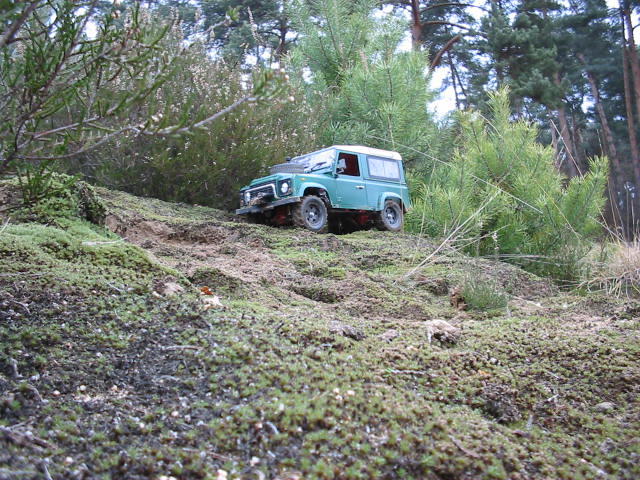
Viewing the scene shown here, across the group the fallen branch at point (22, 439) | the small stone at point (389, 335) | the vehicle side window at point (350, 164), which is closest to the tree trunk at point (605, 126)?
the vehicle side window at point (350, 164)

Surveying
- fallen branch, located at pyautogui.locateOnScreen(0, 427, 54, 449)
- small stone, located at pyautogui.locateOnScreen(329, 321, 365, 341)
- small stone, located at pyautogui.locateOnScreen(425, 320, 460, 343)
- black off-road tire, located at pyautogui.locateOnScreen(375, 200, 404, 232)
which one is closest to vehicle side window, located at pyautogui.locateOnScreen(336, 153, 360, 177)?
black off-road tire, located at pyautogui.locateOnScreen(375, 200, 404, 232)

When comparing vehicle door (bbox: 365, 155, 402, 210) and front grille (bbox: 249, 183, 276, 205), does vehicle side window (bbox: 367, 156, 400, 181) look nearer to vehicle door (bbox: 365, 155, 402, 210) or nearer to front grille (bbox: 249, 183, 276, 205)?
vehicle door (bbox: 365, 155, 402, 210)

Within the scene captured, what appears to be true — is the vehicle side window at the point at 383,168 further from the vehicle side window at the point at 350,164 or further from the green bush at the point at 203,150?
the green bush at the point at 203,150

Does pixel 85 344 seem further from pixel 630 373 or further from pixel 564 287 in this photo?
pixel 564 287

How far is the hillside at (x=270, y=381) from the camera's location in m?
1.97

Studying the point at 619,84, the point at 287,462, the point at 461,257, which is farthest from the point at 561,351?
the point at 619,84

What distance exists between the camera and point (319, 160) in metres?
9.97

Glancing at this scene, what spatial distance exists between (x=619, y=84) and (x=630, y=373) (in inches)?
983

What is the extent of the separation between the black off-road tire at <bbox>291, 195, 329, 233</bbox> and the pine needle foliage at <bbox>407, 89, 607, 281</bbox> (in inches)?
60.7

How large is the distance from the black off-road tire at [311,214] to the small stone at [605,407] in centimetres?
646

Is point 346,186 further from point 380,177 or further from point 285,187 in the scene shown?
point 285,187

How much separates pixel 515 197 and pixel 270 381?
18.8 feet

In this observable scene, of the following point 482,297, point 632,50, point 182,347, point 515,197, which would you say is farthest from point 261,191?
point 632,50

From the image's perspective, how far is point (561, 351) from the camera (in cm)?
316
